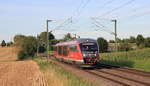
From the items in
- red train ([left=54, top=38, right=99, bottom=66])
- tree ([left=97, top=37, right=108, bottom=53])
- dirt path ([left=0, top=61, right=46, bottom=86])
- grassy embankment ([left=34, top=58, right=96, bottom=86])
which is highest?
tree ([left=97, top=37, right=108, bottom=53])

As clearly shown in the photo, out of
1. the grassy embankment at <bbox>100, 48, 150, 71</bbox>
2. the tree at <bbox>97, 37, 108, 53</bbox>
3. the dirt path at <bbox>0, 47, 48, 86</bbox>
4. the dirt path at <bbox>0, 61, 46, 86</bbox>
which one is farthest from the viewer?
the tree at <bbox>97, 37, 108, 53</bbox>

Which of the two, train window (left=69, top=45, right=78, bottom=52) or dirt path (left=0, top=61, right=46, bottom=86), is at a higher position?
train window (left=69, top=45, right=78, bottom=52)

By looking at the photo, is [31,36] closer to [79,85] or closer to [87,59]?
[87,59]

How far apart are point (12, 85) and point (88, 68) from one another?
14650 millimetres

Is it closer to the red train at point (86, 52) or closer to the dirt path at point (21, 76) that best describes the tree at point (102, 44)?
the dirt path at point (21, 76)

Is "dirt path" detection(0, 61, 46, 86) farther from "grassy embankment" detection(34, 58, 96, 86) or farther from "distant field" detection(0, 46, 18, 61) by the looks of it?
"distant field" detection(0, 46, 18, 61)

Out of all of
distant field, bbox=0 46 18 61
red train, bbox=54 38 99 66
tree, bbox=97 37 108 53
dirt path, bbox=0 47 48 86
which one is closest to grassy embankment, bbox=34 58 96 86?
dirt path, bbox=0 47 48 86

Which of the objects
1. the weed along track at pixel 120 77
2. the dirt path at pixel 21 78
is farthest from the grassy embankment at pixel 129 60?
the dirt path at pixel 21 78

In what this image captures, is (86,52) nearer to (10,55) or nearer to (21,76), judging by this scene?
(21,76)

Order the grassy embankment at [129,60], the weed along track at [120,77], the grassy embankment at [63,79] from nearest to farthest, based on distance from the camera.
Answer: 1. the grassy embankment at [63,79]
2. the weed along track at [120,77]
3. the grassy embankment at [129,60]

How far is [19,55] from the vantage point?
9275 centimetres

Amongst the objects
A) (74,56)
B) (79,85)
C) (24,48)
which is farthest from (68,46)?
(24,48)

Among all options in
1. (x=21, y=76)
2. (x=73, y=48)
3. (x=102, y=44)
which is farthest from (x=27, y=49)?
(x=21, y=76)

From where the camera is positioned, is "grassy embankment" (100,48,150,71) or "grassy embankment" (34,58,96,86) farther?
"grassy embankment" (100,48,150,71)
